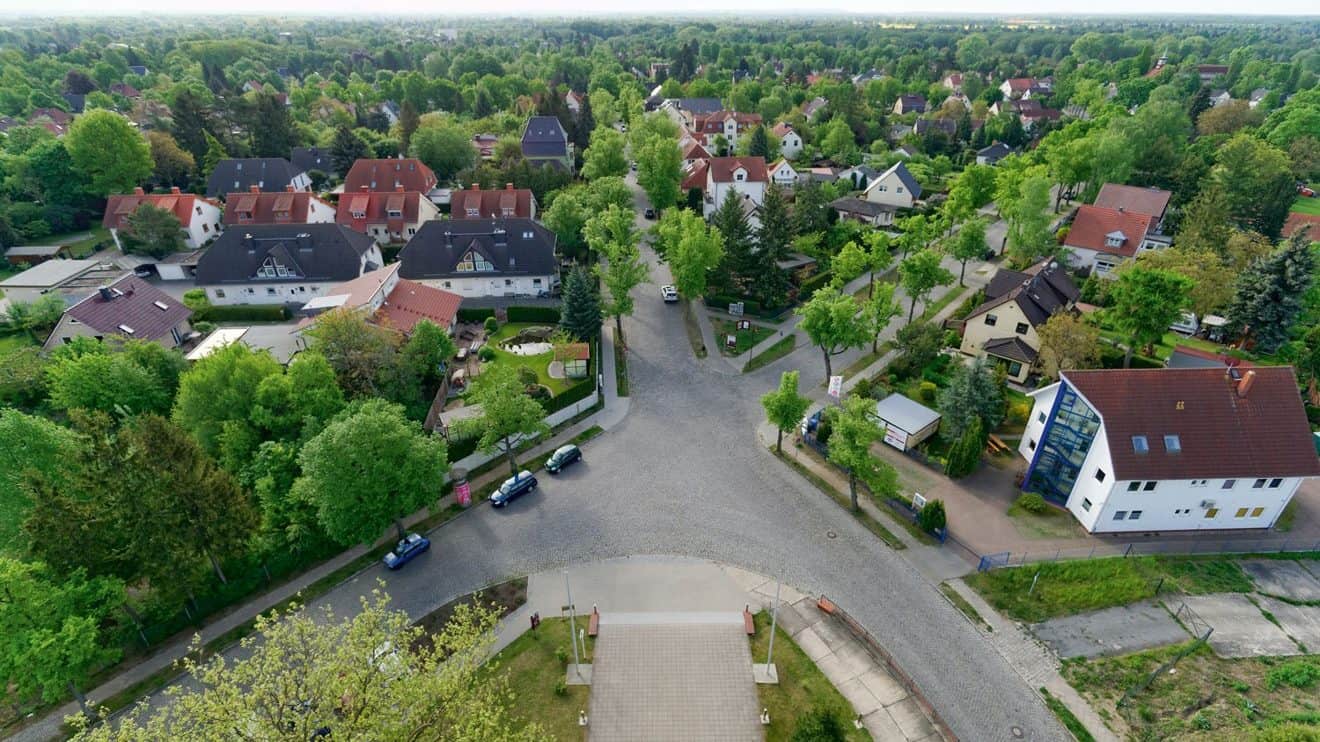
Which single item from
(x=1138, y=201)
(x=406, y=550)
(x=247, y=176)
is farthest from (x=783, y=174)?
(x=406, y=550)

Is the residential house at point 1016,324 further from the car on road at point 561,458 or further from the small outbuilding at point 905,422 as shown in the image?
the car on road at point 561,458

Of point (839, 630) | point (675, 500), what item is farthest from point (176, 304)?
point (839, 630)

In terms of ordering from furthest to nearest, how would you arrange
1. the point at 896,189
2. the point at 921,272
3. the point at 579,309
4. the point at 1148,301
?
the point at 896,189 → the point at 921,272 → the point at 579,309 → the point at 1148,301

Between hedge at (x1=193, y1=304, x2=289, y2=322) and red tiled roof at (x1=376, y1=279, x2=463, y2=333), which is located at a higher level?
red tiled roof at (x1=376, y1=279, x2=463, y2=333)

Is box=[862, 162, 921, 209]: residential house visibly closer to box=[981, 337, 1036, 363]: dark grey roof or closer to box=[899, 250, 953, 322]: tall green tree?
box=[899, 250, 953, 322]: tall green tree

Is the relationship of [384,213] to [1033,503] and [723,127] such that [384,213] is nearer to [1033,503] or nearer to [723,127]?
[1033,503]

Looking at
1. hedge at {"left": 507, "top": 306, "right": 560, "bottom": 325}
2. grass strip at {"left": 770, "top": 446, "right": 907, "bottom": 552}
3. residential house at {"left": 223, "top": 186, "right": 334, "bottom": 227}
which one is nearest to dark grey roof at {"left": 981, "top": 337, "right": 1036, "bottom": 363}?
grass strip at {"left": 770, "top": 446, "right": 907, "bottom": 552}

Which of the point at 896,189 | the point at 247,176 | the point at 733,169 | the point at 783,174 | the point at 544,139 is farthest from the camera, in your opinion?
the point at 544,139
